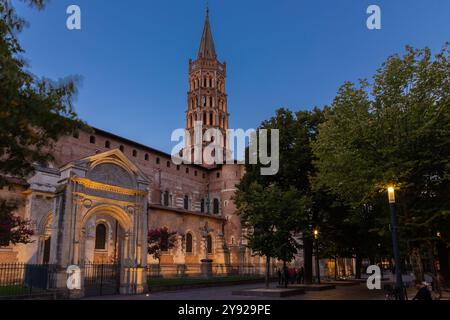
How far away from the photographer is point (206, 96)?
80750 mm

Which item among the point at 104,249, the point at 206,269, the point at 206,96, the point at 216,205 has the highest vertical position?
the point at 206,96

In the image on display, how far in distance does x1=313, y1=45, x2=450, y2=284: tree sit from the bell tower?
2282 inches

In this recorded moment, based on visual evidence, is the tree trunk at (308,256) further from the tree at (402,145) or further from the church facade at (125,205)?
the church facade at (125,205)

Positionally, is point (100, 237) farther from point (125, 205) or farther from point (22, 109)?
point (22, 109)

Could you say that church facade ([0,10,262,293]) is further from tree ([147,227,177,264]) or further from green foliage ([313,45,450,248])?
green foliage ([313,45,450,248])

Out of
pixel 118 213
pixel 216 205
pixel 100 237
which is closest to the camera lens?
pixel 118 213

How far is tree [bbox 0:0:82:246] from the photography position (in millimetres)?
8414

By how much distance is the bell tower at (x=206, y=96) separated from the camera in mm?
79812

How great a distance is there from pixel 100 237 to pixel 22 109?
A: 96.4 ft

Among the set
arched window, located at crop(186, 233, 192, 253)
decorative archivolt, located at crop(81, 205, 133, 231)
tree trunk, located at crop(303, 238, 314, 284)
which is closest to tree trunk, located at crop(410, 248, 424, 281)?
tree trunk, located at crop(303, 238, 314, 284)

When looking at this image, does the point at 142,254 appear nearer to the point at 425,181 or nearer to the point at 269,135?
the point at 269,135

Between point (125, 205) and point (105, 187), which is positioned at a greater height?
point (105, 187)

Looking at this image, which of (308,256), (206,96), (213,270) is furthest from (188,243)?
(206,96)

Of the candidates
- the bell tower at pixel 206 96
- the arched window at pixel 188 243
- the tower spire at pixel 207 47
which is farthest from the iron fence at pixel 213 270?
the tower spire at pixel 207 47
